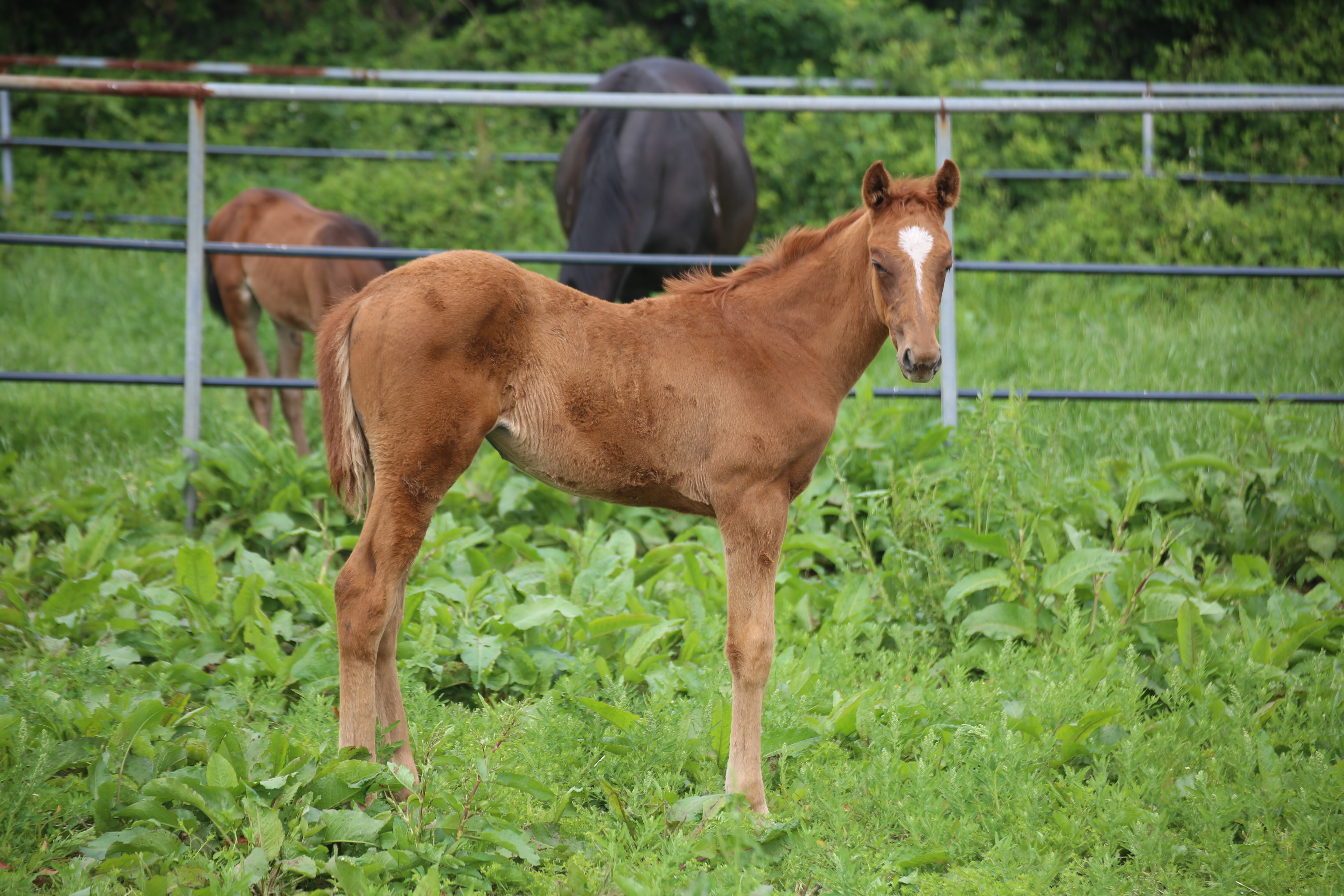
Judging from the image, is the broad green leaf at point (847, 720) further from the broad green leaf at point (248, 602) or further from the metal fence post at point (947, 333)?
the broad green leaf at point (248, 602)

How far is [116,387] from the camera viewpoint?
6359mm

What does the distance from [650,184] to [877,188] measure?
11.4ft

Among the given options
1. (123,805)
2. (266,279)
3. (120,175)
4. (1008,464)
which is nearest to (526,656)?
(123,805)

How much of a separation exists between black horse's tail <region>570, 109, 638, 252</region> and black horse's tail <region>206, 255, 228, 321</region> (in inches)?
97.8

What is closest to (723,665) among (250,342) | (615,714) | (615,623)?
(615,623)

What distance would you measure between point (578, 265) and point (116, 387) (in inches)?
130

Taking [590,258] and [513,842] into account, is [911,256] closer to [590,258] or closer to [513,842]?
[513,842]

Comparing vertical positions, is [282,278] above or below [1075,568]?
above

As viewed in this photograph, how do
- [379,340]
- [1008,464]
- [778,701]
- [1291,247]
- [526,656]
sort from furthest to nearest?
1. [1291,247]
2. [1008,464]
3. [526,656]
4. [778,701]
5. [379,340]

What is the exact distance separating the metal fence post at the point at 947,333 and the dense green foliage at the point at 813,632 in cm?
15

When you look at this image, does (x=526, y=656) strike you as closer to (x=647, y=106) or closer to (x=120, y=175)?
(x=647, y=106)

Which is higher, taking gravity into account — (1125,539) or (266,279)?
(266,279)

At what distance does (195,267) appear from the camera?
4.96m

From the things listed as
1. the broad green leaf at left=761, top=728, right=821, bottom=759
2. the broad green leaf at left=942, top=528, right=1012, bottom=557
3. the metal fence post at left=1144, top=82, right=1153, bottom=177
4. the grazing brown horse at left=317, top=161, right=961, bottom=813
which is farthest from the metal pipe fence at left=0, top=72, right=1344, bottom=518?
the metal fence post at left=1144, top=82, right=1153, bottom=177
